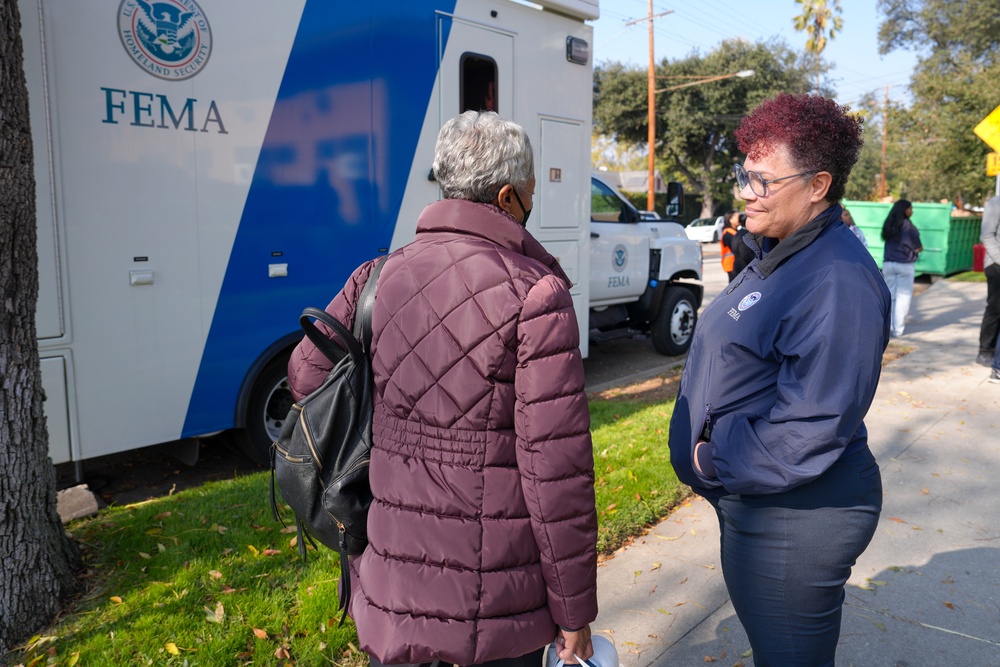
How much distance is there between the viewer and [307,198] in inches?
193

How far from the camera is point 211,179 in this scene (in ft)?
14.8

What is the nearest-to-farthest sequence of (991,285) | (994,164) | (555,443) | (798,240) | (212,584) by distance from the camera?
1. (555,443)
2. (798,240)
3. (212,584)
4. (991,285)
5. (994,164)

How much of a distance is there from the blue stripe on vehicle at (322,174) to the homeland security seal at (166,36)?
1.71 ft

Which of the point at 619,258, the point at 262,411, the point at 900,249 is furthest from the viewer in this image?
the point at 900,249

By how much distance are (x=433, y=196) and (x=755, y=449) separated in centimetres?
408

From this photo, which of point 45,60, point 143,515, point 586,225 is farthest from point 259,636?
point 586,225

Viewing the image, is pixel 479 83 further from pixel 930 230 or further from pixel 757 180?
pixel 930 230

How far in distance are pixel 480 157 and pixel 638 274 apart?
278 inches

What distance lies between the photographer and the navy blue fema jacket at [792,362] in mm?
1798

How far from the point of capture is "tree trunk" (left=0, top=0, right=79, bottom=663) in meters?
2.90

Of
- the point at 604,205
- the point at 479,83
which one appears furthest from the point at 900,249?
the point at 479,83

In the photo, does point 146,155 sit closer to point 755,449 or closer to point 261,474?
point 261,474

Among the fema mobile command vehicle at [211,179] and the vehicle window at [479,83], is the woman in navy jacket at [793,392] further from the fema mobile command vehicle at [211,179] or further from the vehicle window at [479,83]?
the vehicle window at [479,83]

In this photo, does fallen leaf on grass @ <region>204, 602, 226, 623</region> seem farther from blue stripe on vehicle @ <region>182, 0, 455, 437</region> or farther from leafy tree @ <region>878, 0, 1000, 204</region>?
leafy tree @ <region>878, 0, 1000, 204</region>
